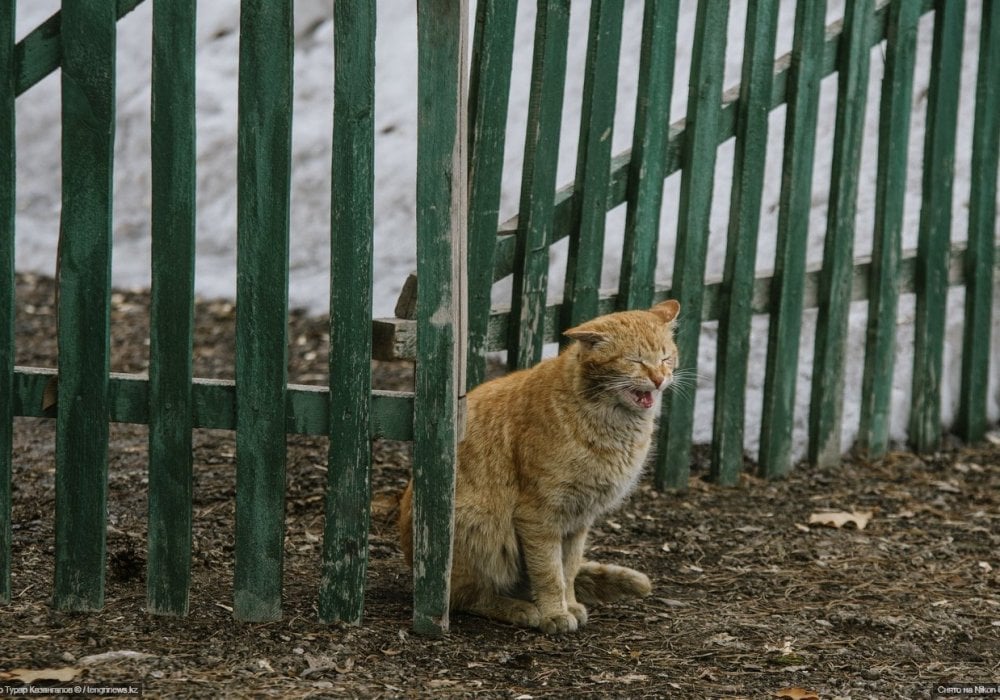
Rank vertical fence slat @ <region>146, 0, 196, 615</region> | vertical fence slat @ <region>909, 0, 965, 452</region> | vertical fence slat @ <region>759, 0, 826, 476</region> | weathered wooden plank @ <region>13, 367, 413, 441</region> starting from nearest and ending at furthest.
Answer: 1. vertical fence slat @ <region>146, 0, 196, 615</region>
2. weathered wooden plank @ <region>13, 367, 413, 441</region>
3. vertical fence slat @ <region>759, 0, 826, 476</region>
4. vertical fence slat @ <region>909, 0, 965, 452</region>

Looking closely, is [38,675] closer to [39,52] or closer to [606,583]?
[39,52]

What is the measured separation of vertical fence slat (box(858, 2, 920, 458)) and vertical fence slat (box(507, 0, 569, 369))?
1.87m

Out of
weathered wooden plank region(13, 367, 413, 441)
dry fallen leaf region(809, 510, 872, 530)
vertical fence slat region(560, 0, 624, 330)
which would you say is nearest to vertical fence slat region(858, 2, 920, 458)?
dry fallen leaf region(809, 510, 872, 530)

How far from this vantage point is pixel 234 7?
31.0 ft

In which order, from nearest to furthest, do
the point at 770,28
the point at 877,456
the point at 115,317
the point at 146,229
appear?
1. the point at 770,28
2. the point at 877,456
3. the point at 115,317
4. the point at 146,229

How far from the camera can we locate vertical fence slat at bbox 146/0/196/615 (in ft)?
10.6

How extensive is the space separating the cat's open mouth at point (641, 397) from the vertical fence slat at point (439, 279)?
25.6 inches

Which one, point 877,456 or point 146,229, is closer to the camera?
point 877,456

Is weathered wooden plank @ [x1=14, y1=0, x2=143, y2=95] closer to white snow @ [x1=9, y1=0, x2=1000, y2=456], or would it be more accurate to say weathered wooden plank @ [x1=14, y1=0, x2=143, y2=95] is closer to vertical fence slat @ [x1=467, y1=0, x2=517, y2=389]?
vertical fence slat @ [x1=467, y1=0, x2=517, y2=389]

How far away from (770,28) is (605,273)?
80.5 inches

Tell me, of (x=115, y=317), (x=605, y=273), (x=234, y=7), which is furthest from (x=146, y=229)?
(x=605, y=273)

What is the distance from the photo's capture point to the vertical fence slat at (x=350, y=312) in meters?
3.25

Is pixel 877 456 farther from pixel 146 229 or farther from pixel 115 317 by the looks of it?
pixel 146 229

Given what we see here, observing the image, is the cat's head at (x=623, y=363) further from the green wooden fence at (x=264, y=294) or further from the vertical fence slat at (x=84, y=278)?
the vertical fence slat at (x=84, y=278)
